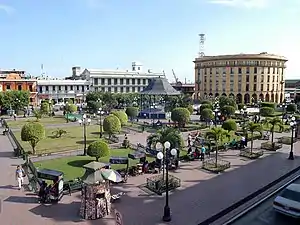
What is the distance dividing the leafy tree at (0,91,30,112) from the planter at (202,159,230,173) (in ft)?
152

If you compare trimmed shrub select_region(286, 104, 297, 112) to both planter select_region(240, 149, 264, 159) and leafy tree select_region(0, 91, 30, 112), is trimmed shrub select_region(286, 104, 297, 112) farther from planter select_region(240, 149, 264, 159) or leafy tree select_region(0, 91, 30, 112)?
leafy tree select_region(0, 91, 30, 112)

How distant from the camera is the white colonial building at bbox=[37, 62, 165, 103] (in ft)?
276

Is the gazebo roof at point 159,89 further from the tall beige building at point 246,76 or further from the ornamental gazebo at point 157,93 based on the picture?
the tall beige building at point 246,76

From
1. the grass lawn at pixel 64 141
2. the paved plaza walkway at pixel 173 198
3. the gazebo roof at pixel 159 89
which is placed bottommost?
the paved plaza walkway at pixel 173 198

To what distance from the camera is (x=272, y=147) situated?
27.2 metres

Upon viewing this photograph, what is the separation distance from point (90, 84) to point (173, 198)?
77239 millimetres

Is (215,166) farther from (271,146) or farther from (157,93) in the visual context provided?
(157,93)

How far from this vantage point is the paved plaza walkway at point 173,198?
44.1 feet

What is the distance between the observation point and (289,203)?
1348cm

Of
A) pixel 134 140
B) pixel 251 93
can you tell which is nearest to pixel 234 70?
pixel 251 93

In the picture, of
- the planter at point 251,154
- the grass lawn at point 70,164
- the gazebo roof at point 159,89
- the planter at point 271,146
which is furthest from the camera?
the gazebo roof at point 159,89

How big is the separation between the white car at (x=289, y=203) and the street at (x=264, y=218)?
0.28 m

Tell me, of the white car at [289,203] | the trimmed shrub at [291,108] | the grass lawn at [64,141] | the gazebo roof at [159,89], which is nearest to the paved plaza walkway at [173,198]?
the white car at [289,203]

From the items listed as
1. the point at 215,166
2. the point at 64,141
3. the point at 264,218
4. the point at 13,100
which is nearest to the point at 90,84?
the point at 13,100
